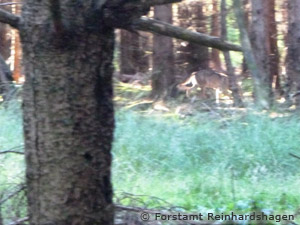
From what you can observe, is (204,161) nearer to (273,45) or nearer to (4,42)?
(273,45)

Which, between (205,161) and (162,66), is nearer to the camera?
(205,161)

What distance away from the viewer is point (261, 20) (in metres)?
17.6

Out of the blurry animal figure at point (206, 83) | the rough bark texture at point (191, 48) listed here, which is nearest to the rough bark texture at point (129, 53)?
the rough bark texture at point (191, 48)

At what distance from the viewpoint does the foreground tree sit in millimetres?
3365

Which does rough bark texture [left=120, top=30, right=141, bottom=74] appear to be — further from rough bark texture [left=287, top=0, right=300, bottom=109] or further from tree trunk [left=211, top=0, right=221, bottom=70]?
rough bark texture [left=287, top=0, right=300, bottom=109]

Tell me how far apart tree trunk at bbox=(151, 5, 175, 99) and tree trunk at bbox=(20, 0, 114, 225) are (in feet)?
50.8

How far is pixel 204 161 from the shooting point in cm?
905

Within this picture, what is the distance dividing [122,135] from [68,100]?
6.54 metres

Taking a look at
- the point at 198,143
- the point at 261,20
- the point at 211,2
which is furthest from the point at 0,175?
the point at 211,2

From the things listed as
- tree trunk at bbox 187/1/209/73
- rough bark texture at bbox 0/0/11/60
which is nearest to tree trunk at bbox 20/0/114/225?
rough bark texture at bbox 0/0/11/60

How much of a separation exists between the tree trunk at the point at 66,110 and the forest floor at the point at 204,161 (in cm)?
184

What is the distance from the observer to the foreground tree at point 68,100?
3.37 m

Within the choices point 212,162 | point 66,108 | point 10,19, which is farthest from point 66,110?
point 212,162

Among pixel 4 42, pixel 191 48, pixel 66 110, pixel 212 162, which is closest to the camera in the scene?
pixel 66 110
